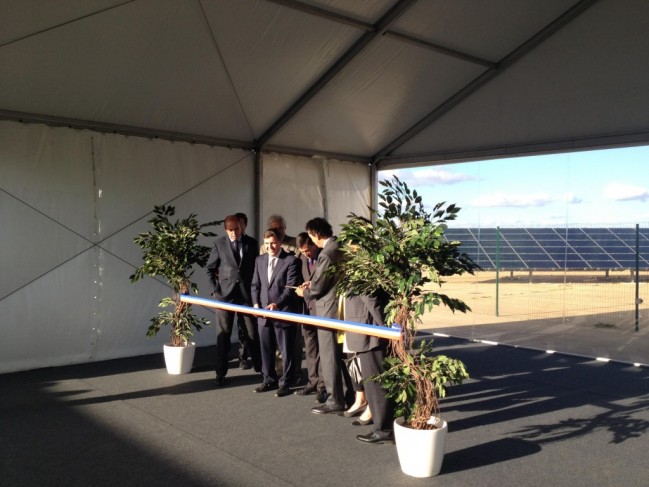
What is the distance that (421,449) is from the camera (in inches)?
138

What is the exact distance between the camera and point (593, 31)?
21.0ft

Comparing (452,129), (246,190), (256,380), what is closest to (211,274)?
(256,380)

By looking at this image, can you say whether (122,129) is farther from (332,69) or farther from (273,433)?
(273,433)

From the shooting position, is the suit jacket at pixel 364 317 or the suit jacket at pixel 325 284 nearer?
the suit jacket at pixel 364 317

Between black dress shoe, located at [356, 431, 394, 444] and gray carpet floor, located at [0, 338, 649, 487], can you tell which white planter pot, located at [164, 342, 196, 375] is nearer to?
gray carpet floor, located at [0, 338, 649, 487]

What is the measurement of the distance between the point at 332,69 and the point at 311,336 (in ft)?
10.8

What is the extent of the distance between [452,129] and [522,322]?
4307 millimetres

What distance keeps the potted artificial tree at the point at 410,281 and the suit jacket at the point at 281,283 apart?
175cm

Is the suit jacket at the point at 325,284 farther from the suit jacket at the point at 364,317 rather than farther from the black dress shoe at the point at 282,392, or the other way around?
the black dress shoe at the point at 282,392

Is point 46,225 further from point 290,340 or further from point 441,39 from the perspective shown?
point 441,39

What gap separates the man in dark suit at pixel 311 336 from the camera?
5.34m

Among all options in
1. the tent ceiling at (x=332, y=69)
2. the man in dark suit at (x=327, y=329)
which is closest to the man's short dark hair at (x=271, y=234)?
the man in dark suit at (x=327, y=329)

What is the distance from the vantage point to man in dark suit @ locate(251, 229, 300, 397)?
5.54 meters

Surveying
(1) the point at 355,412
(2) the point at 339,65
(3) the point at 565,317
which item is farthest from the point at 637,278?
(1) the point at 355,412
